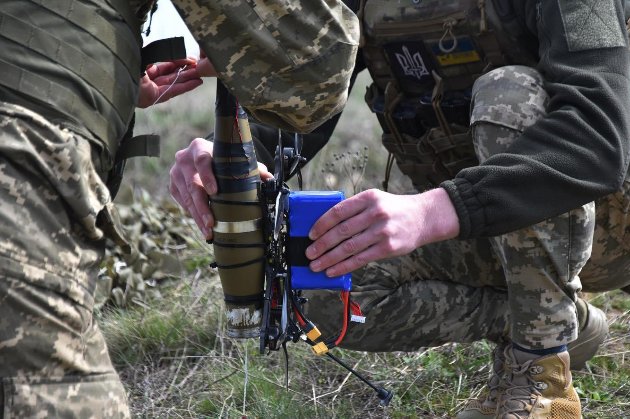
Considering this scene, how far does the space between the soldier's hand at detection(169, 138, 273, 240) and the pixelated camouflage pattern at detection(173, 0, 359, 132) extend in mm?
441

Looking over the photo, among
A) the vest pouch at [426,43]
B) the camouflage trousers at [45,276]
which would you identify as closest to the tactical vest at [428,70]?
the vest pouch at [426,43]

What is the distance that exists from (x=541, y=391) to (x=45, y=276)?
1509 millimetres

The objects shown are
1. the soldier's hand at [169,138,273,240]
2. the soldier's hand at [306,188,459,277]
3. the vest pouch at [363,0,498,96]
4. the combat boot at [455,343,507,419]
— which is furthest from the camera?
the vest pouch at [363,0,498,96]

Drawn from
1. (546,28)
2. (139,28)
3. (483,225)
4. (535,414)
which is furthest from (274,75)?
(535,414)

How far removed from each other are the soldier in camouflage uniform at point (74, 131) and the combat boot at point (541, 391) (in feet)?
3.73

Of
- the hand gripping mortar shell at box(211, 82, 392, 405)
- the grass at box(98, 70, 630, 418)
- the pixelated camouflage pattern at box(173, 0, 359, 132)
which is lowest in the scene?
the grass at box(98, 70, 630, 418)

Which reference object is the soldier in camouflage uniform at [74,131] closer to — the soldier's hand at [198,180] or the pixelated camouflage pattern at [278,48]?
the pixelated camouflage pattern at [278,48]

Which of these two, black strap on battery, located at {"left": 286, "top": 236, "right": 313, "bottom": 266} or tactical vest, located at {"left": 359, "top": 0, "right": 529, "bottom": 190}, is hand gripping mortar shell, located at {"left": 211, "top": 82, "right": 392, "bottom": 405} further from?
tactical vest, located at {"left": 359, "top": 0, "right": 529, "bottom": 190}

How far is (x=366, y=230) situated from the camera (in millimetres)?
2270

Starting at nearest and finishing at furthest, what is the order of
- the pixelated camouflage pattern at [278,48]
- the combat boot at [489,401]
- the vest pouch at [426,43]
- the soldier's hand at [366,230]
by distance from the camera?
the pixelated camouflage pattern at [278,48], the soldier's hand at [366,230], the combat boot at [489,401], the vest pouch at [426,43]

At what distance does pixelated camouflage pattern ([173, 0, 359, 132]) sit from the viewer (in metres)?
1.93

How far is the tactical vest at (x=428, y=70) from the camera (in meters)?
2.96

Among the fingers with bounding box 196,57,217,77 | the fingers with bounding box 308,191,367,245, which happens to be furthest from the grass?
the fingers with bounding box 196,57,217,77

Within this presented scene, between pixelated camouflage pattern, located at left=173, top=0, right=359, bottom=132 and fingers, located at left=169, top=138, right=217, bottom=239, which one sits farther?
fingers, located at left=169, top=138, right=217, bottom=239
